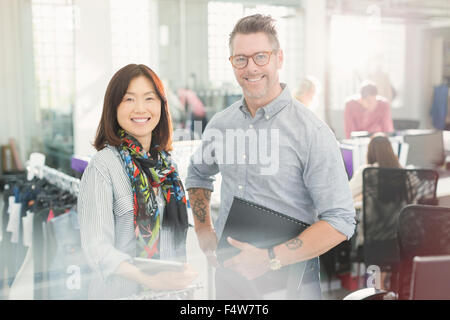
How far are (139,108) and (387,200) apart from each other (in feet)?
5.67

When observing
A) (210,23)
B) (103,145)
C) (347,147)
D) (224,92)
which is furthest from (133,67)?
(224,92)

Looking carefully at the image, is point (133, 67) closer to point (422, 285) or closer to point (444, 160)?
point (422, 285)

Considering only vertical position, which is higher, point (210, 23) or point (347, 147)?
Answer: point (210, 23)

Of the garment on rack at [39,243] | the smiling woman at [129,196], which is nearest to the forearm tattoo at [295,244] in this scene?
the smiling woman at [129,196]

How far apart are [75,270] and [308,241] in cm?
89

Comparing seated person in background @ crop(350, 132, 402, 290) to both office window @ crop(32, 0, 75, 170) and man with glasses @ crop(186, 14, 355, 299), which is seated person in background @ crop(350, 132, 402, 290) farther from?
office window @ crop(32, 0, 75, 170)

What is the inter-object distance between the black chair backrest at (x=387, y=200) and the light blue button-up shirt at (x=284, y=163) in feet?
4.19

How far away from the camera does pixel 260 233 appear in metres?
1.25

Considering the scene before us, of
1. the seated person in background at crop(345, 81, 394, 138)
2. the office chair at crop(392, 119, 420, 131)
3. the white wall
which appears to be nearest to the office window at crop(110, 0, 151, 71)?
the seated person in background at crop(345, 81, 394, 138)

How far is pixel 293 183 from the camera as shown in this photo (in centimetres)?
128

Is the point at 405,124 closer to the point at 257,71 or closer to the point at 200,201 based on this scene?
the point at 200,201

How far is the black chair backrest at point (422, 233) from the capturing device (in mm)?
1643

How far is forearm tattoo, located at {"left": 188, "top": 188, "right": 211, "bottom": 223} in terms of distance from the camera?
1500mm

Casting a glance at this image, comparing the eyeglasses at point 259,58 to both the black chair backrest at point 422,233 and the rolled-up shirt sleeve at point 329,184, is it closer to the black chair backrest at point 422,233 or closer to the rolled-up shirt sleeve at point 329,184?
the rolled-up shirt sleeve at point 329,184
